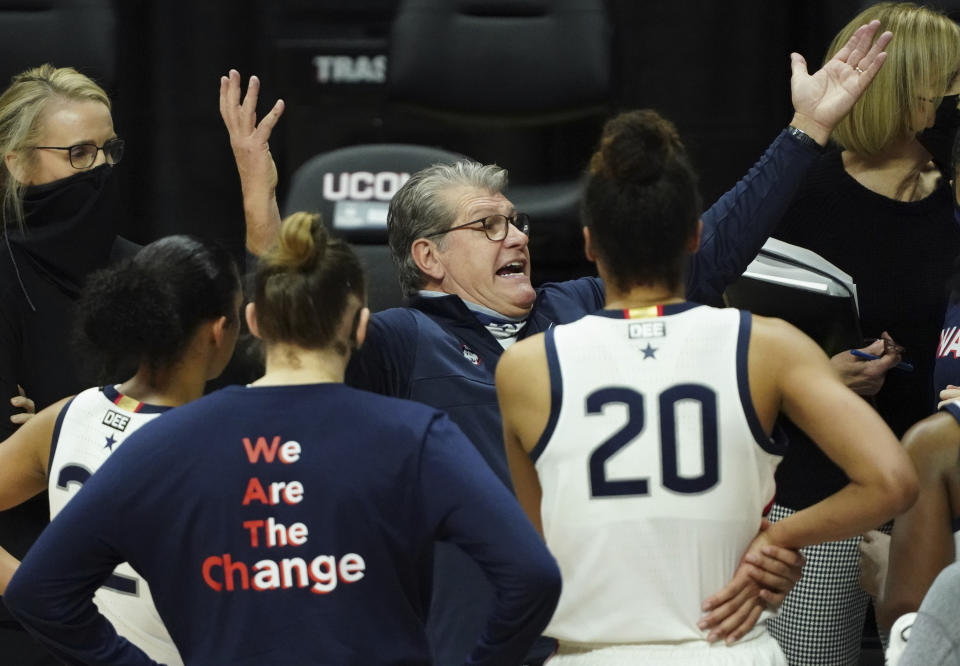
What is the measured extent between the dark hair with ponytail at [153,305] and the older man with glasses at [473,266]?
0.30m

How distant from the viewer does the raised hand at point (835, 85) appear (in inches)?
100

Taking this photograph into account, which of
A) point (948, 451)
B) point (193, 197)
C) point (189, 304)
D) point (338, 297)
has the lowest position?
point (193, 197)

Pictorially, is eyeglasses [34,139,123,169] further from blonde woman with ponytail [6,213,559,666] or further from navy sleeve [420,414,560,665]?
navy sleeve [420,414,560,665]

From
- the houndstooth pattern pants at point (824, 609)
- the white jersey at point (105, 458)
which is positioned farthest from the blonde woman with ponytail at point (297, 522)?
the houndstooth pattern pants at point (824, 609)

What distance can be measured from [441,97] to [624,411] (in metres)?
2.51

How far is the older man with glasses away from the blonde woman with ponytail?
624 mm

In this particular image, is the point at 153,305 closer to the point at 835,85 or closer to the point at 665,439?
the point at 665,439

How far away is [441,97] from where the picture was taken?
13.8 ft

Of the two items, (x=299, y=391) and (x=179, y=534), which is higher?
(x=299, y=391)

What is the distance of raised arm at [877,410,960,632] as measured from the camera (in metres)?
2.15

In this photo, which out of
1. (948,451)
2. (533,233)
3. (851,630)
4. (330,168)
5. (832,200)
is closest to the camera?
(948,451)

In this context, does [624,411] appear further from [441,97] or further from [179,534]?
[441,97]

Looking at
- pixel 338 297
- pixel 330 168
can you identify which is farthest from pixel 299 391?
pixel 330 168

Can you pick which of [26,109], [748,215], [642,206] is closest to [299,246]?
[642,206]
